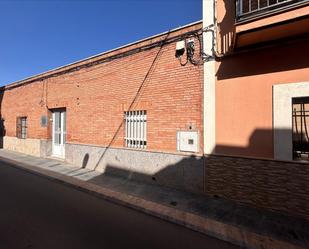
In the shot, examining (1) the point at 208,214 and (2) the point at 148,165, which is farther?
(2) the point at 148,165

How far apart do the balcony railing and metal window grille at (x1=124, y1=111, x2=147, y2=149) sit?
3850 mm

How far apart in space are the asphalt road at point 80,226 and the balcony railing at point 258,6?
415 centimetres

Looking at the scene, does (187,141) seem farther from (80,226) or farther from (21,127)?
(21,127)

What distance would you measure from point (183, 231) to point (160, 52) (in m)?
4.84

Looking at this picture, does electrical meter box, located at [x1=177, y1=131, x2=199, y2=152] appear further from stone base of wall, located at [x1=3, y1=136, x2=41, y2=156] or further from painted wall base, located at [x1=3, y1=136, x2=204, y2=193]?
stone base of wall, located at [x1=3, y1=136, x2=41, y2=156]

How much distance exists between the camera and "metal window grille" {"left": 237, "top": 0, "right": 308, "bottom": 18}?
453cm

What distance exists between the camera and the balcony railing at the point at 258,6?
4.49 m

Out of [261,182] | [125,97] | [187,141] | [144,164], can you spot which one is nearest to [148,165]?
[144,164]

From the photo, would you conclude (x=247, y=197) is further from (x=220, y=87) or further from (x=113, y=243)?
(x=113, y=243)

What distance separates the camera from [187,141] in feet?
21.4

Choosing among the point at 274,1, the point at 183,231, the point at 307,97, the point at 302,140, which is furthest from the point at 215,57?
the point at 183,231

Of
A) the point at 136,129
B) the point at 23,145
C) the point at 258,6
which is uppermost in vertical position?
the point at 258,6

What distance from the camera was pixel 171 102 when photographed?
6.92 metres

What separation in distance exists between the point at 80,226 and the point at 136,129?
4028mm
